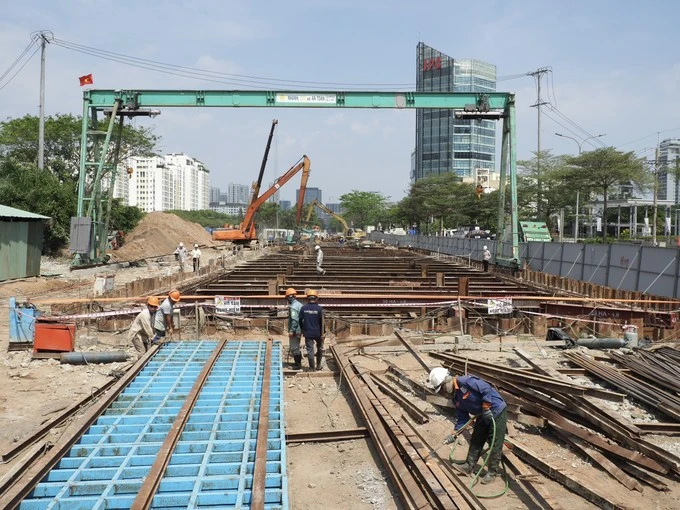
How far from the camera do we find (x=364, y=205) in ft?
351

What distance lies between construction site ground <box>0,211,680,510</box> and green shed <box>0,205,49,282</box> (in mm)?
9249

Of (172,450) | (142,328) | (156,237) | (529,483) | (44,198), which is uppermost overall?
(44,198)

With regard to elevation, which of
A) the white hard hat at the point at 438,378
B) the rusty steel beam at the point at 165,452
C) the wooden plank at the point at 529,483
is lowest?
the wooden plank at the point at 529,483

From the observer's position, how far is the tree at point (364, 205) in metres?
107

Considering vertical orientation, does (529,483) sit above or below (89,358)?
below

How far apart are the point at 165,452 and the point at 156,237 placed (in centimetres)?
3936

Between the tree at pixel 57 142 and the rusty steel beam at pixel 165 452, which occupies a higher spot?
the tree at pixel 57 142

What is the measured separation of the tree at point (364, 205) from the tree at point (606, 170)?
67.1 meters

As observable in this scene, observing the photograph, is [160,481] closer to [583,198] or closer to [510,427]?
[510,427]

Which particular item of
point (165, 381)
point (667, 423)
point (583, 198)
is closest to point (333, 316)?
Result: point (165, 381)

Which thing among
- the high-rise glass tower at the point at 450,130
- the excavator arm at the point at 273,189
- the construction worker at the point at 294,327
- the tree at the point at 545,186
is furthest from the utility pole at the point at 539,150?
the high-rise glass tower at the point at 450,130

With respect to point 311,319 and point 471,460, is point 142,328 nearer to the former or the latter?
point 311,319

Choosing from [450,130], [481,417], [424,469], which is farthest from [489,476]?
[450,130]

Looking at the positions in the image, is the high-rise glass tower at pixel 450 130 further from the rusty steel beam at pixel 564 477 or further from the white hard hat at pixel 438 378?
the rusty steel beam at pixel 564 477
